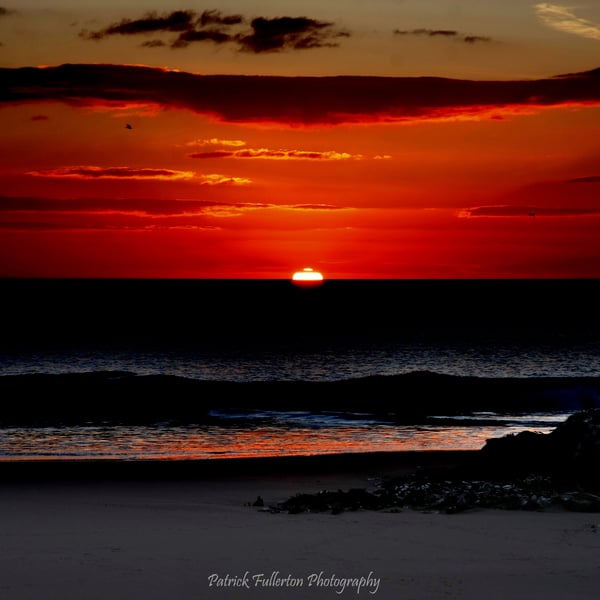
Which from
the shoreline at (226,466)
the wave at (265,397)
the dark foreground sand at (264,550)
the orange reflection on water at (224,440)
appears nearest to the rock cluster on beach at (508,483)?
the dark foreground sand at (264,550)

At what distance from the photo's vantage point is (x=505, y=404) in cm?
4269

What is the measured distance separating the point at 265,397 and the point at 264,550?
3182cm

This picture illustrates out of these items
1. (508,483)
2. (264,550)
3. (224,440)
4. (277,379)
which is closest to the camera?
(264,550)

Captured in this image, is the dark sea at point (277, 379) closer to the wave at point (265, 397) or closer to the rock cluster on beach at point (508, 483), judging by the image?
the wave at point (265, 397)

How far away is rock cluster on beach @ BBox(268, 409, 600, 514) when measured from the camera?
17516 mm

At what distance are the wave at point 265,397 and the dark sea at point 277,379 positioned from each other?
0.10 m

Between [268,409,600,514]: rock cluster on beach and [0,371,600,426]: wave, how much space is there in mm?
14895

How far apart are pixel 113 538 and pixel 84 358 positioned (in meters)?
62.8

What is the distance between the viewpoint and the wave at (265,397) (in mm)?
37750

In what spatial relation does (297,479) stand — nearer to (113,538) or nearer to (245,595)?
(113,538)

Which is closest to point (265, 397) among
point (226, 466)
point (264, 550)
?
point (226, 466)

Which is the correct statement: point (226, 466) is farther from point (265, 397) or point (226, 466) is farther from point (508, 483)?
point (265, 397)

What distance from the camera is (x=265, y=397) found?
46.1 metres

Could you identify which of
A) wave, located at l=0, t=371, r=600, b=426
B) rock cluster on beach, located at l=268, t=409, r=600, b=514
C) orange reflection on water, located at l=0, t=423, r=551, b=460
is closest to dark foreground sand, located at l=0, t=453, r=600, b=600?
rock cluster on beach, located at l=268, t=409, r=600, b=514
